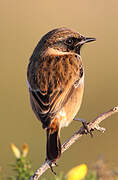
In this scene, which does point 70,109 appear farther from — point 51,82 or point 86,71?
point 86,71

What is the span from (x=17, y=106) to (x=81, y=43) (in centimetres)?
555

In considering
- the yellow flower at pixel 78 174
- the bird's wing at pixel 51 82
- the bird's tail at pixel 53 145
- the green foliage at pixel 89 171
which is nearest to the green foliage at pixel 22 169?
the green foliage at pixel 89 171

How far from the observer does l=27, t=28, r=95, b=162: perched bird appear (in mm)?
5848

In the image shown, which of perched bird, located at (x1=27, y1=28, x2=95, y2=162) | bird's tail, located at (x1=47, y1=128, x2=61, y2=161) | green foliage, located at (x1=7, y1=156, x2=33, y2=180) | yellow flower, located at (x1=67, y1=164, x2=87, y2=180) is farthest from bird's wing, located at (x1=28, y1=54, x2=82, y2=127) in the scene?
yellow flower, located at (x1=67, y1=164, x2=87, y2=180)

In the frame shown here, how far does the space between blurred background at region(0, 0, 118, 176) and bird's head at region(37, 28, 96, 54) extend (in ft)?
6.55

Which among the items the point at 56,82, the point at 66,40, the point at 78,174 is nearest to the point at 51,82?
the point at 56,82

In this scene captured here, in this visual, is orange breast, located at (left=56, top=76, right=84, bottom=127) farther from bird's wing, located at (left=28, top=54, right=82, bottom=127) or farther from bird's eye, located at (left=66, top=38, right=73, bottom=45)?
bird's eye, located at (left=66, top=38, right=73, bottom=45)

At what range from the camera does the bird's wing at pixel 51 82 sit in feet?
19.7

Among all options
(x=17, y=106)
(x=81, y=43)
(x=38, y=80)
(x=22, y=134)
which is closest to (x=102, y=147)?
(x=22, y=134)

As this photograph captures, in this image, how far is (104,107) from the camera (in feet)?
40.2

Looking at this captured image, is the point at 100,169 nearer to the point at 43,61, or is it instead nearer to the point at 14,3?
the point at 43,61

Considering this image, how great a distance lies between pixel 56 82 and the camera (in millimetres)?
6242

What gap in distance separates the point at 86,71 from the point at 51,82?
739 cm

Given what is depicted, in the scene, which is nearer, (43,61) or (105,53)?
(43,61)
